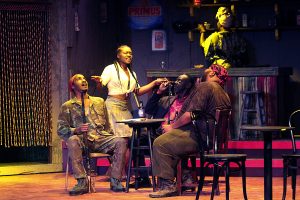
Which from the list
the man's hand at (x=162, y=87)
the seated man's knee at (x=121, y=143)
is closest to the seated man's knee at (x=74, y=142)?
the seated man's knee at (x=121, y=143)

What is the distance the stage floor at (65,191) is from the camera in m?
8.86

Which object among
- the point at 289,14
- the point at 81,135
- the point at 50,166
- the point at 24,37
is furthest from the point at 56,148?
the point at 289,14

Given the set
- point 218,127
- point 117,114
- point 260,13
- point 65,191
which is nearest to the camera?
point 218,127

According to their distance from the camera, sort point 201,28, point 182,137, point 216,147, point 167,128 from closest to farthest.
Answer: point 216,147
point 182,137
point 167,128
point 201,28

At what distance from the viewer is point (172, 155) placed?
8625mm

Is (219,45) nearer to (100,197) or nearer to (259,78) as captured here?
(259,78)

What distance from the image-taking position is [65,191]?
9422 millimetres

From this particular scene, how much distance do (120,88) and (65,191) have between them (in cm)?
155

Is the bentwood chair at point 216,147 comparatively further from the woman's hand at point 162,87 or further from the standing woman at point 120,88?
the standing woman at point 120,88

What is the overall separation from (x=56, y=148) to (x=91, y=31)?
6.40ft

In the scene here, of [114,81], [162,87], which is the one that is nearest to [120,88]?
[114,81]

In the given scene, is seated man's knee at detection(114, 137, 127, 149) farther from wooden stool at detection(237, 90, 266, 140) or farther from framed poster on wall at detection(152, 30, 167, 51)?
framed poster on wall at detection(152, 30, 167, 51)

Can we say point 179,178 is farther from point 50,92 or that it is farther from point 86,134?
point 50,92

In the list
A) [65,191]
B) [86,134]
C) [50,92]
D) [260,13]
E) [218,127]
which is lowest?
[65,191]
